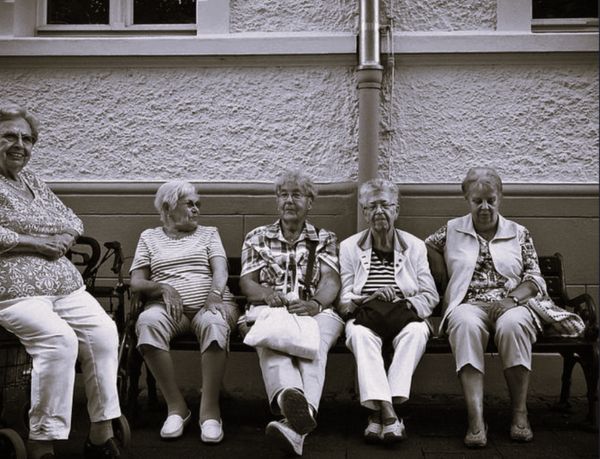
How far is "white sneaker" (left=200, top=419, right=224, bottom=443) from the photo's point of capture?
4.45 metres

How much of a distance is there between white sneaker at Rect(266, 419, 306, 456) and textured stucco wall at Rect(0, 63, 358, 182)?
2281 mm

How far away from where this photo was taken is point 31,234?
4246mm

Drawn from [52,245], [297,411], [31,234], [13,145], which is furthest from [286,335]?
[13,145]

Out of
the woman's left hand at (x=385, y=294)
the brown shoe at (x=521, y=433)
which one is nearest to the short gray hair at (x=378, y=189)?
the woman's left hand at (x=385, y=294)

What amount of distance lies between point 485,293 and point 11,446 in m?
2.84

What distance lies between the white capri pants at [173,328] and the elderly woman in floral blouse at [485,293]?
1.34m

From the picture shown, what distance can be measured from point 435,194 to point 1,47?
3.43m

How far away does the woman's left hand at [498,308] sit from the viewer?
4.68 meters

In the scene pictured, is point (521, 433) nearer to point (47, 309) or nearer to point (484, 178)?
point (484, 178)

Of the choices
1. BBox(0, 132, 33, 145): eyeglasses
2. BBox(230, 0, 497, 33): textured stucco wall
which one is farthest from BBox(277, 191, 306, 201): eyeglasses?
BBox(0, 132, 33, 145): eyeglasses

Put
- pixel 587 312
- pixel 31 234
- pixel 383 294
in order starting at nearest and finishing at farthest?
pixel 31 234
pixel 383 294
pixel 587 312

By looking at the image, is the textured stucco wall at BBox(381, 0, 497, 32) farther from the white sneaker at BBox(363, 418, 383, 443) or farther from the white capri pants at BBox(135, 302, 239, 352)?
the white sneaker at BBox(363, 418, 383, 443)

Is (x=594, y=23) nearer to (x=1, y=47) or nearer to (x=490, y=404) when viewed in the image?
(x=490, y=404)

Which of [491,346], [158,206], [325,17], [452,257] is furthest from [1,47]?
[491,346]
